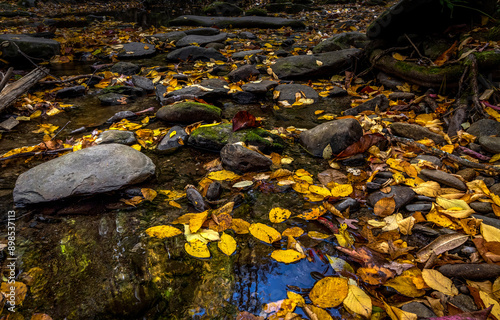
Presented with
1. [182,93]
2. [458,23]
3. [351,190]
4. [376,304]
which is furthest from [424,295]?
[458,23]

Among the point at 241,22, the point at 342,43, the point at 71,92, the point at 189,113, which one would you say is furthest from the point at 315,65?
the point at 241,22

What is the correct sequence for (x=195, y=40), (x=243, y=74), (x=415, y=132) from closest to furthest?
(x=415, y=132), (x=243, y=74), (x=195, y=40)

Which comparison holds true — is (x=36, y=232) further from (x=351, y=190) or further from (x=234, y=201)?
(x=351, y=190)

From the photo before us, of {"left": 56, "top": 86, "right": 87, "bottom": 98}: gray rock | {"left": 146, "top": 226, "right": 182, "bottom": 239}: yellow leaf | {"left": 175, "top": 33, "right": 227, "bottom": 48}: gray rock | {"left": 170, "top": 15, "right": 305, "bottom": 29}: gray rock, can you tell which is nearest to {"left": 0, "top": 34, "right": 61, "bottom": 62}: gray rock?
{"left": 56, "top": 86, "right": 87, "bottom": 98}: gray rock

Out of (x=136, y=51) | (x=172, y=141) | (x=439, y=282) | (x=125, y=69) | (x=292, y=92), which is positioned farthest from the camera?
(x=136, y=51)

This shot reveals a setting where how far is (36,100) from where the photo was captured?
145 inches

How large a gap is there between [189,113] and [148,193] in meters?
1.24

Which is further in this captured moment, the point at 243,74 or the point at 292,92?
the point at 243,74

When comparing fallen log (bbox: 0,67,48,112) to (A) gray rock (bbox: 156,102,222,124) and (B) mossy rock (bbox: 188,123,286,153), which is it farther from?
(B) mossy rock (bbox: 188,123,286,153)

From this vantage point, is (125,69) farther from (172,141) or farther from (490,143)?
(490,143)

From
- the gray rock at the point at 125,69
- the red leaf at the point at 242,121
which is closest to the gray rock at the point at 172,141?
the red leaf at the point at 242,121

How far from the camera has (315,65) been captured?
4418 millimetres

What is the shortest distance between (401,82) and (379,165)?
207cm

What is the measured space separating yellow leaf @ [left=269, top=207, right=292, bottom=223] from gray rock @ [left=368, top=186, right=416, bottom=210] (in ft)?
1.86
